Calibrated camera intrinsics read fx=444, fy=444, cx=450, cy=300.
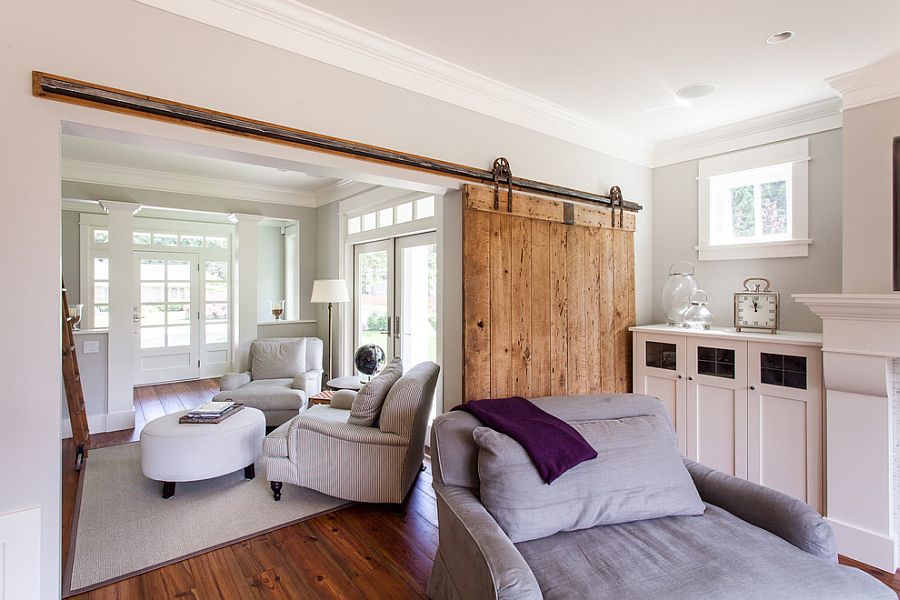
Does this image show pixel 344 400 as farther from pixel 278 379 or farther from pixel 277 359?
pixel 277 359

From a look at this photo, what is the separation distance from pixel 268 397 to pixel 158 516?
152cm

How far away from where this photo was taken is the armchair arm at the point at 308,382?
4555mm

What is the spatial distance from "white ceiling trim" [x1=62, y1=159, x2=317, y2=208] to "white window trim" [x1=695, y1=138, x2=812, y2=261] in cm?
467

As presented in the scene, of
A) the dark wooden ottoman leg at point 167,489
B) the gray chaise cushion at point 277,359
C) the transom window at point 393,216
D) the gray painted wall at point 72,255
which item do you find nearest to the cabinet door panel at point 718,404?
the transom window at point 393,216

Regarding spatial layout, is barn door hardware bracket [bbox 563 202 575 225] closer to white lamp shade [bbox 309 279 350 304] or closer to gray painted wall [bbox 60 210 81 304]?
white lamp shade [bbox 309 279 350 304]

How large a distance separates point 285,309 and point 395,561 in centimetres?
583

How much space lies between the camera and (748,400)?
2.85 metres

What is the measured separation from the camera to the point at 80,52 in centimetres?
161

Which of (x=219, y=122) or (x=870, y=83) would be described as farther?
(x=870, y=83)

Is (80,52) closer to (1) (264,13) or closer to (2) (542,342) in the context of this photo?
(1) (264,13)

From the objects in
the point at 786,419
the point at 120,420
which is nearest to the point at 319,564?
the point at 786,419

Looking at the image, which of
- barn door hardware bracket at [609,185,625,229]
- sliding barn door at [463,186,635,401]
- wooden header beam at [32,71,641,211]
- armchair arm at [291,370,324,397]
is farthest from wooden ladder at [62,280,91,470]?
barn door hardware bracket at [609,185,625,229]

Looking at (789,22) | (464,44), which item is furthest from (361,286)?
(789,22)

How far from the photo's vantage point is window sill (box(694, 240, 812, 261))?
3035 mm
